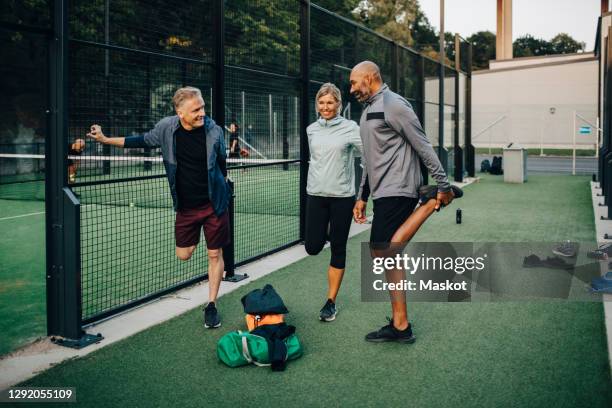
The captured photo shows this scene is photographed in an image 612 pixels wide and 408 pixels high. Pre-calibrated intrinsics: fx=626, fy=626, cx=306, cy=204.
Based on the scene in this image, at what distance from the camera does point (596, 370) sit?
158 inches

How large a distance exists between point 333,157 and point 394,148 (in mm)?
952

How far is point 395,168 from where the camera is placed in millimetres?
4418

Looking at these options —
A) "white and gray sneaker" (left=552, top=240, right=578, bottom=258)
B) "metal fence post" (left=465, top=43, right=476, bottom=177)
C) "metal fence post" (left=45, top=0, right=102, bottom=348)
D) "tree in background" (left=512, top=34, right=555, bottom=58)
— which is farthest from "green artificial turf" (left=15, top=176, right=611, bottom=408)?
"tree in background" (left=512, top=34, right=555, bottom=58)

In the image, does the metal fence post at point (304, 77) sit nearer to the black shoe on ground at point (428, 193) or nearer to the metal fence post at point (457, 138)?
the black shoe on ground at point (428, 193)

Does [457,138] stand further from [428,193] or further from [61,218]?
[61,218]

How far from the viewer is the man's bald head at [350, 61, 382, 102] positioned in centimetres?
451

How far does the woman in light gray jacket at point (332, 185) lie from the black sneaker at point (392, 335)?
62cm

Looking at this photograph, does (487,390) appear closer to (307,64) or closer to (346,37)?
(307,64)

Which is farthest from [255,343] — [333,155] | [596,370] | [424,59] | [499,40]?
[499,40]

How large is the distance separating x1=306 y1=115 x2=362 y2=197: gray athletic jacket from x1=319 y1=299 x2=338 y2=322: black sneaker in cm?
91

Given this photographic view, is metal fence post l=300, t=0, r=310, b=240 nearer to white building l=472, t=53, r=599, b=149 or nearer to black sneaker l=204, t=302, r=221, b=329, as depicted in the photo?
black sneaker l=204, t=302, r=221, b=329

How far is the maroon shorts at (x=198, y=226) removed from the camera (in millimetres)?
4992

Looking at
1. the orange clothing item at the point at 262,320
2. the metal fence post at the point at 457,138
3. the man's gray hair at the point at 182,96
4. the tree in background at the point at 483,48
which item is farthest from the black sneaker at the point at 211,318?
the tree in background at the point at 483,48

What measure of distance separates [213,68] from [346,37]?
7.31 metres
